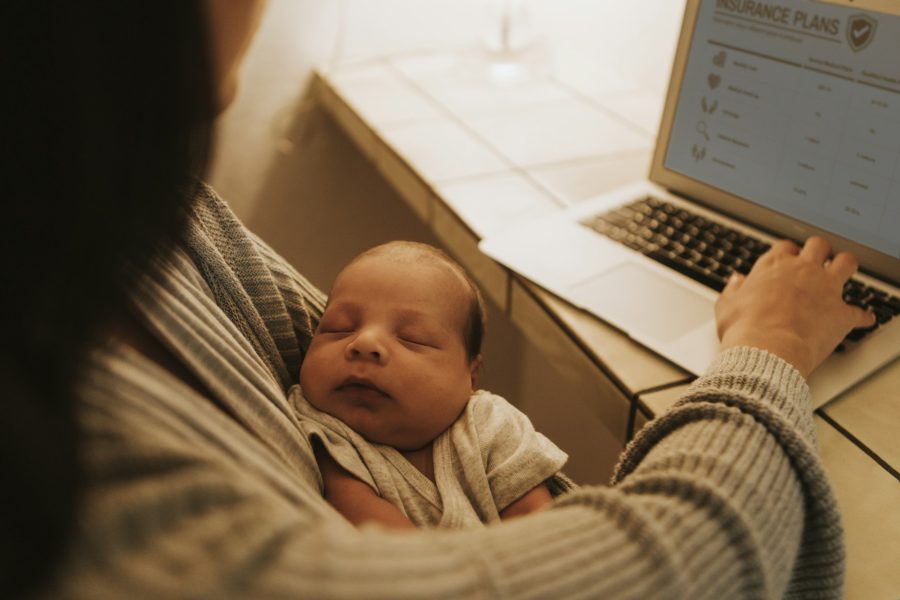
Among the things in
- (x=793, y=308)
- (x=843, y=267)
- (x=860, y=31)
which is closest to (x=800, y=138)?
(x=860, y=31)

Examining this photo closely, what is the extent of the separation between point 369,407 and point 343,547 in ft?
1.32

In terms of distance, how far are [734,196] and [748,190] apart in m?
0.02

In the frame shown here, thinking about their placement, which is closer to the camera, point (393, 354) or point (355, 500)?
point (355, 500)

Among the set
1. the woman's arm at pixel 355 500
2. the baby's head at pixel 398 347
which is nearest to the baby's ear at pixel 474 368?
the baby's head at pixel 398 347

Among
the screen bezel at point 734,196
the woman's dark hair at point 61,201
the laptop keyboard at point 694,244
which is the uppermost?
the woman's dark hair at point 61,201

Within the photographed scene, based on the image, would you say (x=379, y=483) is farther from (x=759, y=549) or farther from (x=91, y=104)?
(x=91, y=104)

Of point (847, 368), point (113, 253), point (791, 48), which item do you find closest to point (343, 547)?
point (113, 253)

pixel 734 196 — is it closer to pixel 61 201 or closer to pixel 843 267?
pixel 843 267

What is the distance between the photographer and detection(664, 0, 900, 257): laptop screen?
2.99 feet

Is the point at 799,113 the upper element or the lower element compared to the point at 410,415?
upper

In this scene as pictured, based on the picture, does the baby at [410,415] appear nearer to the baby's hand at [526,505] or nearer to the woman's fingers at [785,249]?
the baby's hand at [526,505]

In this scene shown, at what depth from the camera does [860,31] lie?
36.3 inches

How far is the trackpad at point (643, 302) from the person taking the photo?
0.84m

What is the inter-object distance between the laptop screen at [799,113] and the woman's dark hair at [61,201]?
84 cm
